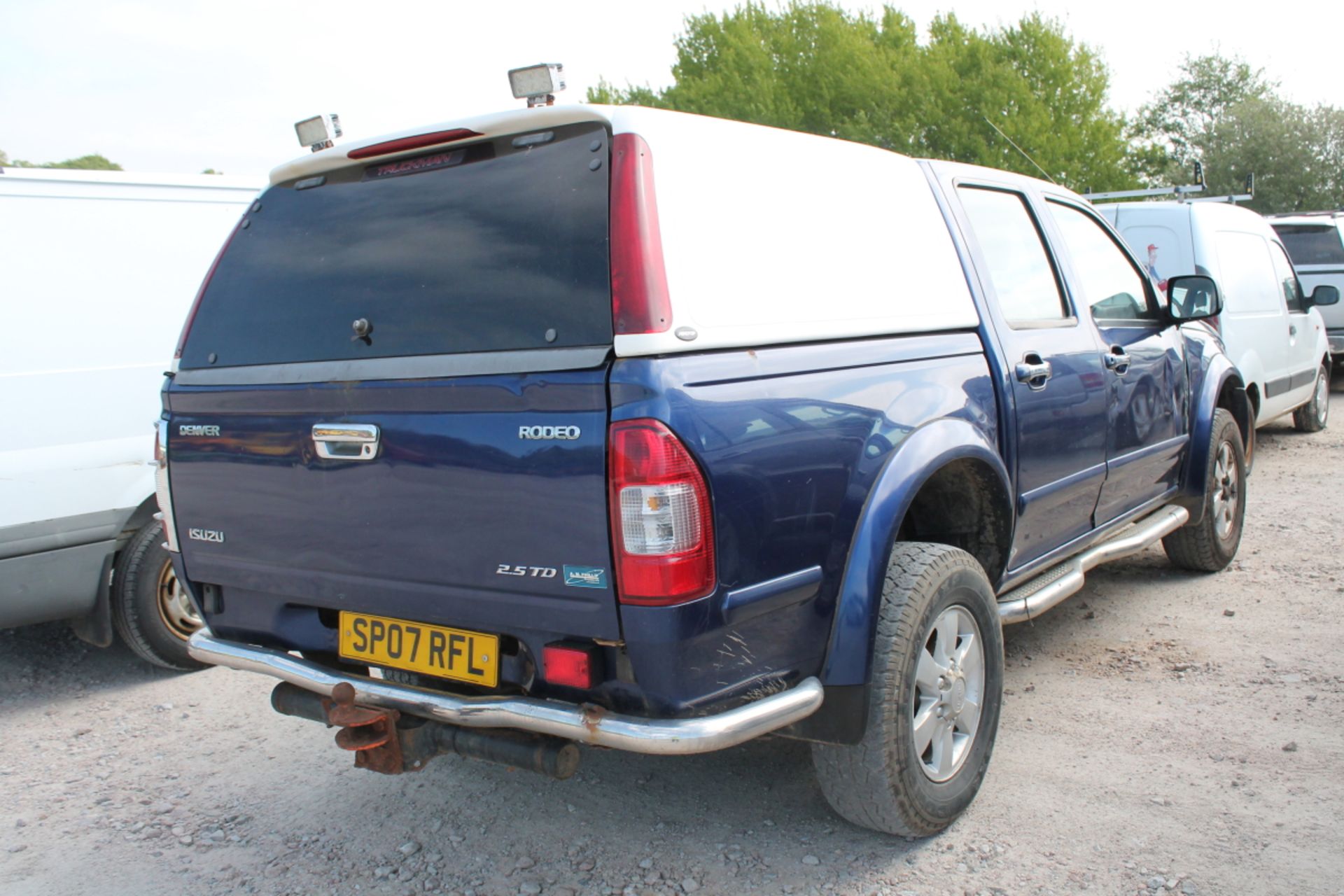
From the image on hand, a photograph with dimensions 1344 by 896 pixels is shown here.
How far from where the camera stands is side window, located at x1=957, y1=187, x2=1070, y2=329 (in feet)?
12.3

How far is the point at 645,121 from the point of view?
2.47m

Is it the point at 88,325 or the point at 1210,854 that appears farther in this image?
the point at 88,325

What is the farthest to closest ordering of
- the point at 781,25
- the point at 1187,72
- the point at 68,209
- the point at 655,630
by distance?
1. the point at 1187,72
2. the point at 781,25
3. the point at 68,209
4. the point at 655,630

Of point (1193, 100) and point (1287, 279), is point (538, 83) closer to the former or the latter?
point (1287, 279)

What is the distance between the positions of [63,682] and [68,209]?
2.07 meters

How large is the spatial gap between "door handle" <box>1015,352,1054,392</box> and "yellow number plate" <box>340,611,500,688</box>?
2.01m

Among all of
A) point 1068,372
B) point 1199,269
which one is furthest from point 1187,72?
point 1068,372

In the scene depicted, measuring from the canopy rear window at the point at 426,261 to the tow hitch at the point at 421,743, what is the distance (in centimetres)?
90

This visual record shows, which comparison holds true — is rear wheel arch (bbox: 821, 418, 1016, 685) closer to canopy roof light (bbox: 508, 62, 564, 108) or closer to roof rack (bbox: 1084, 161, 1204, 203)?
canopy roof light (bbox: 508, 62, 564, 108)

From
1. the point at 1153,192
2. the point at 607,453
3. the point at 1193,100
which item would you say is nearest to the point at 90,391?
the point at 607,453

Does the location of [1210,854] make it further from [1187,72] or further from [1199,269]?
[1187,72]

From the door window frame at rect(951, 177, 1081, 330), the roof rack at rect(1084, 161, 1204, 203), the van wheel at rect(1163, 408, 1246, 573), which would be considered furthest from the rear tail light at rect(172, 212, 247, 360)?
the roof rack at rect(1084, 161, 1204, 203)

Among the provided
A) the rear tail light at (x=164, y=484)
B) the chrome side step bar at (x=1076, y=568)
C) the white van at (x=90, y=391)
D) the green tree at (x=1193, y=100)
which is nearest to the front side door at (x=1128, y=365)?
the chrome side step bar at (x=1076, y=568)

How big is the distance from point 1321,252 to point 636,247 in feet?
41.9
